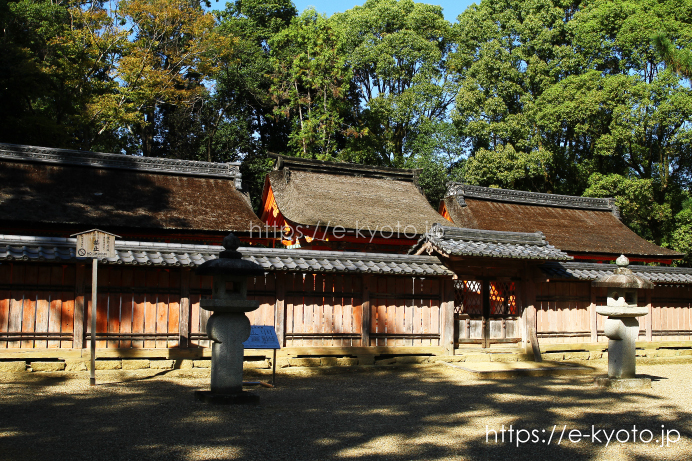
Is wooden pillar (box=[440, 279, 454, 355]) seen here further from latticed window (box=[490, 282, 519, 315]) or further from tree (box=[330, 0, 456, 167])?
tree (box=[330, 0, 456, 167])

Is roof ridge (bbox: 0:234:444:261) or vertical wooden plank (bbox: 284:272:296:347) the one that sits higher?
roof ridge (bbox: 0:234:444:261)

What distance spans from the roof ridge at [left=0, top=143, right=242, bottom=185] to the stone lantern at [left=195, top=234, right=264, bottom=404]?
13059 millimetres

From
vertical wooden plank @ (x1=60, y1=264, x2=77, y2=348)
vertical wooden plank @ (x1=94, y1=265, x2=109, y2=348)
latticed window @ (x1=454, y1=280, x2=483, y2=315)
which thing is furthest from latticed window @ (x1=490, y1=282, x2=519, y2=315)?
vertical wooden plank @ (x1=60, y1=264, x2=77, y2=348)

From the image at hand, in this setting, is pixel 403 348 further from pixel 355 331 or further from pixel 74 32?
pixel 74 32

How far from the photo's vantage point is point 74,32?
26453 millimetres

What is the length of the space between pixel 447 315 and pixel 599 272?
4477mm

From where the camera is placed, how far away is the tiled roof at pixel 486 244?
12.8 meters

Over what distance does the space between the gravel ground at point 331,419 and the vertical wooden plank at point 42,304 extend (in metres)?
0.78

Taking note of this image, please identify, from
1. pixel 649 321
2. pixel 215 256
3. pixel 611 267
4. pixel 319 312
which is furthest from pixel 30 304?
pixel 649 321

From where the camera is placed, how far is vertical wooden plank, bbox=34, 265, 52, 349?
34.9 ft

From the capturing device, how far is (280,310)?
12102mm

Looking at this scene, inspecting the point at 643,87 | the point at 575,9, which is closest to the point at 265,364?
the point at 643,87

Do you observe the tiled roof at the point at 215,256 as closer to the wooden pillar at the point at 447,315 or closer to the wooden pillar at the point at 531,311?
the wooden pillar at the point at 447,315

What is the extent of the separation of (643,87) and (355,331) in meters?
18.9
